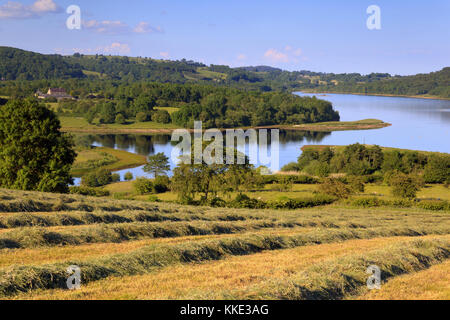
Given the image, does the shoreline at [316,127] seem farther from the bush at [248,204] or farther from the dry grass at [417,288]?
the dry grass at [417,288]

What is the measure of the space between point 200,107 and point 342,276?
142808 millimetres

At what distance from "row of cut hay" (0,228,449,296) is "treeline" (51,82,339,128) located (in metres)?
122

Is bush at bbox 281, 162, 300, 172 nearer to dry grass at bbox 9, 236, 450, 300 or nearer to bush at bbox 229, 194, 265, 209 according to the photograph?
bush at bbox 229, 194, 265, 209

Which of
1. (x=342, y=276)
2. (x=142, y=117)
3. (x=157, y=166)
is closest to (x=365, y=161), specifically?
(x=157, y=166)

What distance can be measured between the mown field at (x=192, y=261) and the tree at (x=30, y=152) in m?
14.9

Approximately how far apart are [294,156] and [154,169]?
3218 centimetres

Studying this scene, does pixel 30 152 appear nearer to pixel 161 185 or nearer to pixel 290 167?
pixel 161 185

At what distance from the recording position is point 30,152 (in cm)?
3297

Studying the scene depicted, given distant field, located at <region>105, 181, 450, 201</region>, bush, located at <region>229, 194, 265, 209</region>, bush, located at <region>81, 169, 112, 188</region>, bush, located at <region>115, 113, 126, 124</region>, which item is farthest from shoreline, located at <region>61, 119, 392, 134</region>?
bush, located at <region>229, 194, 265, 209</region>

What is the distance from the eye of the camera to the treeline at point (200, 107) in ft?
464

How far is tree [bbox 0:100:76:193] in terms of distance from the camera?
31969 mm

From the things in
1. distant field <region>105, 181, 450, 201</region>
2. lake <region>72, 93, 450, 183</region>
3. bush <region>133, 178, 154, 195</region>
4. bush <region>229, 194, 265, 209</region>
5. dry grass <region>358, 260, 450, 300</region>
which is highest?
dry grass <region>358, 260, 450, 300</region>
